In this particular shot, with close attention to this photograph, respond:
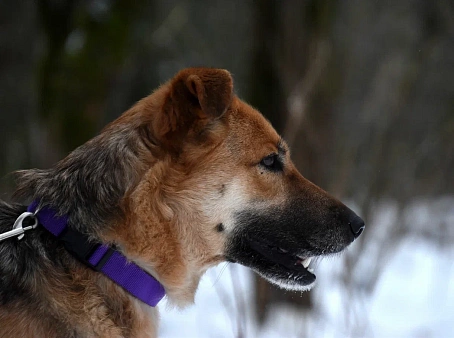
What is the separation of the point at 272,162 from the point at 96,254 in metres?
1.15

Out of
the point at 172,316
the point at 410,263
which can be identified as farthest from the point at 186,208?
the point at 410,263

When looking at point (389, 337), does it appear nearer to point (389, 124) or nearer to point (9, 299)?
point (389, 124)

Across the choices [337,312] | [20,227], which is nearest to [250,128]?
[20,227]

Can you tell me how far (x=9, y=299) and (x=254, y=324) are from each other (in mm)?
4941

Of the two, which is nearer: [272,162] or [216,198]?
[216,198]

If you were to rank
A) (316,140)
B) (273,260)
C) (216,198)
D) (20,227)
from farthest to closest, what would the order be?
1. (316,140)
2. (273,260)
3. (216,198)
4. (20,227)

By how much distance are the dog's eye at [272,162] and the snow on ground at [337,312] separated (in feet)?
4.32

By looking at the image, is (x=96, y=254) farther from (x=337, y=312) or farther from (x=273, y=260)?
(x=337, y=312)

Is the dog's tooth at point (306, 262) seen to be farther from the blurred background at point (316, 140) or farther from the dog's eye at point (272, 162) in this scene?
the blurred background at point (316, 140)

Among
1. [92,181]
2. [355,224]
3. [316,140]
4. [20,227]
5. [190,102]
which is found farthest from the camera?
[316,140]

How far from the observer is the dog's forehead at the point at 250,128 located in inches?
140

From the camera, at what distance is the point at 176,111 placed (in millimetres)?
3270

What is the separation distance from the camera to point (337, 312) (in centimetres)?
816

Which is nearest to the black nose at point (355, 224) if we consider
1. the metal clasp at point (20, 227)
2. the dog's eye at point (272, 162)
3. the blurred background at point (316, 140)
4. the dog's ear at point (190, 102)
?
the dog's eye at point (272, 162)
